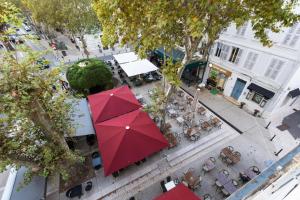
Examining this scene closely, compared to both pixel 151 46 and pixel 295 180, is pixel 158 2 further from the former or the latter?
pixel 295 180

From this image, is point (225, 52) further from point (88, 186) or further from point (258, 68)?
point (88, 186)

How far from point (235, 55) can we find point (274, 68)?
3513 mm

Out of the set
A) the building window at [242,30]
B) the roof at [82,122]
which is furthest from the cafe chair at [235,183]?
the building window at [242,30]

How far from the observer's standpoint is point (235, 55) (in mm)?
15406

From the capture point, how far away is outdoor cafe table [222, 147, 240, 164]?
36.1 feet

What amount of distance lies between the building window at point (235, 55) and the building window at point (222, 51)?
0.57 metres

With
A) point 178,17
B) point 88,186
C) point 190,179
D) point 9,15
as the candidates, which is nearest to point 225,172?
point 190,179

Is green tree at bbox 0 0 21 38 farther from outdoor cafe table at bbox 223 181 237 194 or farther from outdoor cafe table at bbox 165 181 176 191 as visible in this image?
outdoor cafe table at bbox 223 181 237 194

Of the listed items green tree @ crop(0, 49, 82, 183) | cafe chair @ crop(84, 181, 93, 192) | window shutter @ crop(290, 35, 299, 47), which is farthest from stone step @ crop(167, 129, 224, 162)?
window shutter @ crop(290, 35, 299, 47)

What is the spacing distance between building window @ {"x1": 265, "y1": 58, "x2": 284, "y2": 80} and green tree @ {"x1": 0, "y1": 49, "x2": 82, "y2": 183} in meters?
15.1

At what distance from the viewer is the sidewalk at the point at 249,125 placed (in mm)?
12836

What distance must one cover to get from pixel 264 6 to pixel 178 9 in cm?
380

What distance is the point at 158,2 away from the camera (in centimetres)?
680

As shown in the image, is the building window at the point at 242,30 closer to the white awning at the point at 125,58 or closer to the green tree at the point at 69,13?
the white awning at the point at 125,58
